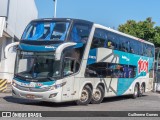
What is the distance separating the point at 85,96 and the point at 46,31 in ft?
11.8

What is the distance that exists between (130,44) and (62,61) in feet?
25.0

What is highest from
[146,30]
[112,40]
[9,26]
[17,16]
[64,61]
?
[146,30]

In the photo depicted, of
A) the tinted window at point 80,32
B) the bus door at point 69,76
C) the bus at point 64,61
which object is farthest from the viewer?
the tinted window at point 80,32

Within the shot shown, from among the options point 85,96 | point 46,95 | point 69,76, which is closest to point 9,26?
point 85,96

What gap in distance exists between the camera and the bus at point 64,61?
1678cm

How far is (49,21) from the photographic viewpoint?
17.8 metres

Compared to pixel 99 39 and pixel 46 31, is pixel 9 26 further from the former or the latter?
pixel 46 31

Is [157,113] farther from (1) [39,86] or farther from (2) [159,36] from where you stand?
(2) [159,36]

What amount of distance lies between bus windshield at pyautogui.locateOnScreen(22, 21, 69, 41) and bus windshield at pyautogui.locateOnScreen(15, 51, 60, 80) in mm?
727

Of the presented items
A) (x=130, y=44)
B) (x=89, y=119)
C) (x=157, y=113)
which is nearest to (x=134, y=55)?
(x=130, y=44)

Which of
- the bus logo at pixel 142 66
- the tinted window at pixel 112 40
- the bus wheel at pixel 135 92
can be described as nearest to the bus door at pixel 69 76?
the tinted window at pixel 112 40

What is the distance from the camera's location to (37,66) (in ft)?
56.0

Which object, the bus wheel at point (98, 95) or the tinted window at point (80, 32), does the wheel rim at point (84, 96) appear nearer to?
the bus wheel at point (98, 95)

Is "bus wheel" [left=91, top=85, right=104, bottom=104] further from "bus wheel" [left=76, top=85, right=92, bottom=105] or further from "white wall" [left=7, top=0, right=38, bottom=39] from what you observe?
"white wall" [left=7, top=0, right=38, bottom=39]
